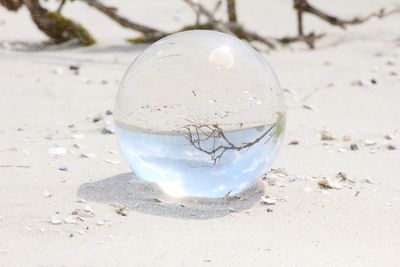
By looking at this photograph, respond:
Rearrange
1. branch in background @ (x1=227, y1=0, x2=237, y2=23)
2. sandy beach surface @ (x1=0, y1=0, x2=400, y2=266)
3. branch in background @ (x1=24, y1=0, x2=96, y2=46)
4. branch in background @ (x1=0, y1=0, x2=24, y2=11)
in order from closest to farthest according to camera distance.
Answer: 1. sandy beach surface @ (x1=0, y1=0, x2=400, y2=266)
2. branch in background @ (x1=0, y1=0, x2=24, y2=11)
3. branch in background @ (x1=24, y1=0, x2=96, y2=46)
4. branch in background @ (x1=227, y1=0, x2=237, y2=23)

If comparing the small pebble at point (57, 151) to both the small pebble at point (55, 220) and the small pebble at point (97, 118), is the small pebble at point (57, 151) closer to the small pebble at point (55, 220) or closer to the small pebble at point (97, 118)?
the small pebble at point (97, 118)

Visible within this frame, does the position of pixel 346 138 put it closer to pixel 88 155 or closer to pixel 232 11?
pixel 88 155

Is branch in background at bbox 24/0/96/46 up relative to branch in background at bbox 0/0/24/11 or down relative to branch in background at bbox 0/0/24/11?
down

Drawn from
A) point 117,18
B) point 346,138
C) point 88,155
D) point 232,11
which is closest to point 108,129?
point 88,155

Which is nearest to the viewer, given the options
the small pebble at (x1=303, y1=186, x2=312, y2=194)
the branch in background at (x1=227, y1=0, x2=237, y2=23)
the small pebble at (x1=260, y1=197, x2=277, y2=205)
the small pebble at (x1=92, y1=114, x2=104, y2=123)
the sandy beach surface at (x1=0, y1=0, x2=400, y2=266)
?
the sandy beach surface at (x1=0, y1=0, x2=400, y2=266)

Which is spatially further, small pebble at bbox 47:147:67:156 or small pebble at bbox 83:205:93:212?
small pebble at bbox 47:147:67:156

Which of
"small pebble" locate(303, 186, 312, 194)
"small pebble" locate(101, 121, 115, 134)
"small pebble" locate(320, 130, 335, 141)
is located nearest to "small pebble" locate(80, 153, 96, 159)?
"small pebble" locate(101, 121, 115, 134)

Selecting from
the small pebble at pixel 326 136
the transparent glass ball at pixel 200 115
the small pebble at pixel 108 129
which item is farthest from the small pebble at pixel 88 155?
the small pebble at pixel 326 136

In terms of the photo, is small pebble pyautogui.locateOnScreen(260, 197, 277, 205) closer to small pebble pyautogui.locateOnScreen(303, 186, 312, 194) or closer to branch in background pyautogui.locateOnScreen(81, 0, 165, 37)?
small pebble pyautogui.locateOnScreen(303, 186, 312, 194)
